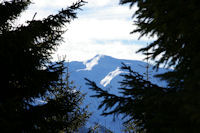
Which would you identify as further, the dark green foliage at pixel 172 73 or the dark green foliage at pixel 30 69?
the dark green foliage at pixel 30 69

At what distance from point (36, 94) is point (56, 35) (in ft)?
Answer: 7.45

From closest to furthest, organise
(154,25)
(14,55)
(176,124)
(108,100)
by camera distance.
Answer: (176,124) → (154,25) → (108,100) → (14,55)

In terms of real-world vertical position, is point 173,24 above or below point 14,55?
above

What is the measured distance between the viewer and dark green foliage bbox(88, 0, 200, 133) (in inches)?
117

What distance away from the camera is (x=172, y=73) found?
3.46 meters

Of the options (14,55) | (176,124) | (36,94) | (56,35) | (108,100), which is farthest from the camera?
(56,35)

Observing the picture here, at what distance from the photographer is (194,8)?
3207mm

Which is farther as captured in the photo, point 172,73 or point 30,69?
point 30,69

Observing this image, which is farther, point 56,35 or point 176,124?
point 56,35

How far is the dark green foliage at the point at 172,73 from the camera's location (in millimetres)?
2964

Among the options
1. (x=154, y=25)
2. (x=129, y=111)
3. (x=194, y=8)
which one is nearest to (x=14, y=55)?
(x=129, y=111)

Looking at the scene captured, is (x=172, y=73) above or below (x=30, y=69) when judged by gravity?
above

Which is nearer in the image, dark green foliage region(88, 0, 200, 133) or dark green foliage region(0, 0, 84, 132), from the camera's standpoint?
dark green foliage region(88, 0, 200, 133)

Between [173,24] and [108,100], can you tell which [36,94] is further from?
[173,24]
